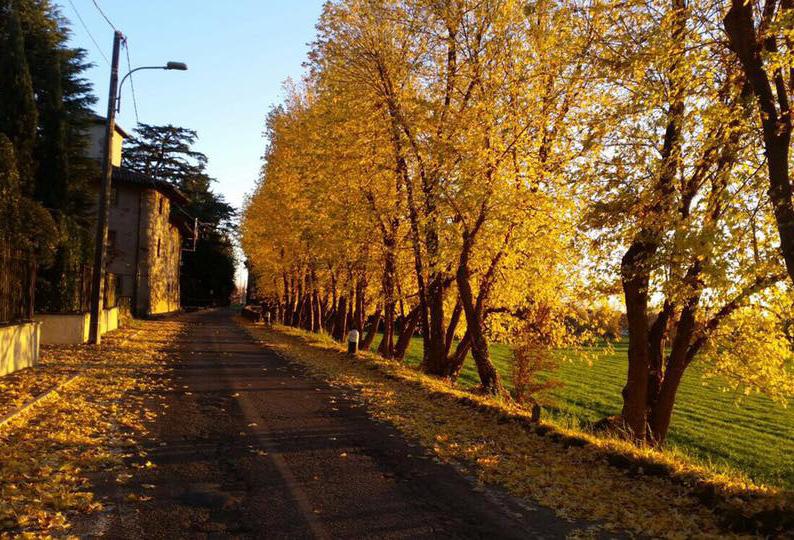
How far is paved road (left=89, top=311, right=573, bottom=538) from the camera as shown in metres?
5.10

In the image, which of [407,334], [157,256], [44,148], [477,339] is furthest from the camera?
[157,256]

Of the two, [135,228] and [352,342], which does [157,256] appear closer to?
[135,228]

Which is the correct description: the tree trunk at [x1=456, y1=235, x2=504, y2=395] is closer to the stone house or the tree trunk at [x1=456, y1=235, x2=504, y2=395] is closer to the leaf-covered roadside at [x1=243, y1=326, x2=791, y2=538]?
the leaf-covered roadside at [x1=243, y1=326, x2=791, y2=538]

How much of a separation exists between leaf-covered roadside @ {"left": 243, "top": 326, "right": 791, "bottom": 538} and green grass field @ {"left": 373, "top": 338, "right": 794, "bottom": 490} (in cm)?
206

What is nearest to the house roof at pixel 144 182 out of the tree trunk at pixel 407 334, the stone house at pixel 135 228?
the stone house at pixel 135 228

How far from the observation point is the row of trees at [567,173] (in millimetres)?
8188

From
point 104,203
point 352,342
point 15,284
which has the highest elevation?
point 104,203

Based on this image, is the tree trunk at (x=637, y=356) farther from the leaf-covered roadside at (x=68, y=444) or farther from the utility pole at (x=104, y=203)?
the utility pole at (x=104, y=203)

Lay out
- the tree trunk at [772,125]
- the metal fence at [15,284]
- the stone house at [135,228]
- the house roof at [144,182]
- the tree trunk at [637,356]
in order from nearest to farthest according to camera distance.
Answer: the tree trunk at [772,125] → the tree trunk at [637,356] → the metal fence at [15,284] → the house roof at [144,182] → the stone house at [135,228]

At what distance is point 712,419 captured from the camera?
95.2ft

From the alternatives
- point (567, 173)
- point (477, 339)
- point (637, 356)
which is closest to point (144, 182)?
point (477, 339)

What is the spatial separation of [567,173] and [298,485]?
826cm

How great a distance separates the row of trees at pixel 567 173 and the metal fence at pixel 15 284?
8169mm

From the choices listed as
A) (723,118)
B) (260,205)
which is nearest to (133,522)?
(723,118)
